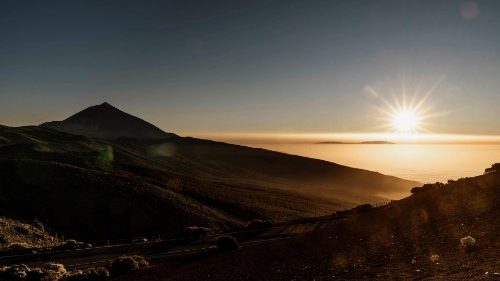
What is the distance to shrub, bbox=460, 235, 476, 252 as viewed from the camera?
639 inches

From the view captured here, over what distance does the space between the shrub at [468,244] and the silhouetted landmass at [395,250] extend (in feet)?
0.12

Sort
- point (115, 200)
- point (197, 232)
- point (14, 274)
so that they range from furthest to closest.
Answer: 1. point (115, 200)
2. point (197, 232)
3. point (14, 274)

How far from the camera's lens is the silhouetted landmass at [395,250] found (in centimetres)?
1504

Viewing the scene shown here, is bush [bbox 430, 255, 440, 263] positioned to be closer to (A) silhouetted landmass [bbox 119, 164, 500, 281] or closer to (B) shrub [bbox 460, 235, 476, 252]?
(A) silhouetted landmass [bbox 119, 164, 500, 281]

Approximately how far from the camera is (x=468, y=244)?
54.3ft

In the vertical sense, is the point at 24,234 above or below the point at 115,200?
below

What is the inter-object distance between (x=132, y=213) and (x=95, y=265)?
130ft

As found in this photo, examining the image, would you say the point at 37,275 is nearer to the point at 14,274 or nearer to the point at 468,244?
the point at 14,274

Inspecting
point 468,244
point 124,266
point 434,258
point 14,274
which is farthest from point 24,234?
point 468,244

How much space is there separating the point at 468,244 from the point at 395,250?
10.5 feet

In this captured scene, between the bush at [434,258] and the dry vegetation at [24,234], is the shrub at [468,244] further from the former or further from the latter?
the dry vegetation at [24,234]

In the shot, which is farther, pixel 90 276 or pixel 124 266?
pixel 124 266

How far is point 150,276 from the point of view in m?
23.8

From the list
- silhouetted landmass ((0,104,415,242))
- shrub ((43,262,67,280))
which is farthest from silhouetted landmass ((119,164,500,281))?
silhouetted landmass ((0,104,415,242))
